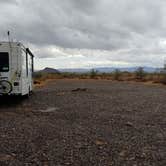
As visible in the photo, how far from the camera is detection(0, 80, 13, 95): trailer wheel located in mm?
17000

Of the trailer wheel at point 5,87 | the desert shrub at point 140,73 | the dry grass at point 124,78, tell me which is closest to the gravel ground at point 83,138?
the trailer wheel at point 5,87

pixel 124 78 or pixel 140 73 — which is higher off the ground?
pixel 140 73

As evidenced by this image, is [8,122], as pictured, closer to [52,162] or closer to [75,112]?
[75,112]

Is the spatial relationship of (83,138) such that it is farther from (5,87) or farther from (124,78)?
(124,78)

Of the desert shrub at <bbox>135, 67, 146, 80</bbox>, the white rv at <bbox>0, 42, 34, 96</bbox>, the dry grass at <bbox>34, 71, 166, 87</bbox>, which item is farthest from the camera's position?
the desert shrub at <bbox>135, 67, 146, 80</bbox>

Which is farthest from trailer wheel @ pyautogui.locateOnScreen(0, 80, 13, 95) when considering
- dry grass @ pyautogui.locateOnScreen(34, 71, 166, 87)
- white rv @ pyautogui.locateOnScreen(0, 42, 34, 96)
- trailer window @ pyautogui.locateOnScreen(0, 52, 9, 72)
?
dry grass @ pyautogui.locateOnScreen(34, 71, 166, 87)

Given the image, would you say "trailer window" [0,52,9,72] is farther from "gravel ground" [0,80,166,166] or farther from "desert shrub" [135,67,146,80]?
"desert shrub" [135,67,146,80]

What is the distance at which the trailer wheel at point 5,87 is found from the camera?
669 inches

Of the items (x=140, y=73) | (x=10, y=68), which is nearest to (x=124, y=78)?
(x=140, y=73)

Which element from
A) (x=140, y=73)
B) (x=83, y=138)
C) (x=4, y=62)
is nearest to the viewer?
(x=83, y=138)

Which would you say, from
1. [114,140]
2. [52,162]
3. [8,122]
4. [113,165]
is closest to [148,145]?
[114,140]

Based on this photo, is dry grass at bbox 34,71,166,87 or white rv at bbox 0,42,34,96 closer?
white rv at bbox 0,42,34,96

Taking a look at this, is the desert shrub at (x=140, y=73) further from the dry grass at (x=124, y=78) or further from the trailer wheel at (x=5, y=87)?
the trailer wheel at (x=5, y=87)

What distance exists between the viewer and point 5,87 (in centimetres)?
1705
